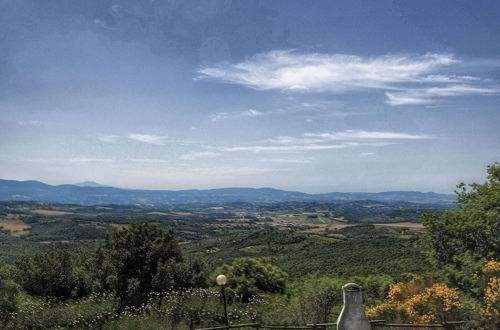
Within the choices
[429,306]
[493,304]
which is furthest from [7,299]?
[493,304]

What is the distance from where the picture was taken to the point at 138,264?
52.2 feet

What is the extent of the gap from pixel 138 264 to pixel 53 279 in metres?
5.25

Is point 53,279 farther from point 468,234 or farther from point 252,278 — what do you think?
point 468,234

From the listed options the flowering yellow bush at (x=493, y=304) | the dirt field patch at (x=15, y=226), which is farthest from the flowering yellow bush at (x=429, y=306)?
the dirt field patch at (x=15, y=226)

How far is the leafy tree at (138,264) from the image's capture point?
15438mm

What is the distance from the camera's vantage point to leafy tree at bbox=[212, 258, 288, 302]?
61.2ft

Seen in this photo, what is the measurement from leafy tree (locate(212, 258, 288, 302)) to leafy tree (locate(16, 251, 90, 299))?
6.84 metres

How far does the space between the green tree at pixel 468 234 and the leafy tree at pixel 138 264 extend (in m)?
11.2

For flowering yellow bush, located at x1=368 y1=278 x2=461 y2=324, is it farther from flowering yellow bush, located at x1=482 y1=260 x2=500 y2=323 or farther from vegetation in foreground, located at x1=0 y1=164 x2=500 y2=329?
flowering yellow bush, located at x1=482 y1=260 x2=500 y2=323

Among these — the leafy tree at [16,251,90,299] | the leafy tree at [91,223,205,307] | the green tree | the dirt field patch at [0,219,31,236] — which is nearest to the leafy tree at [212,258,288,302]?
the leafy tree at [91,223,205,307]

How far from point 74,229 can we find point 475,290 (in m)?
149

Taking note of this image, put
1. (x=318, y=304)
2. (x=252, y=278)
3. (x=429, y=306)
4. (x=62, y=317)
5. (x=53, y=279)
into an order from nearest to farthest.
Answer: (x=429, y=306) → (x=62, y=317) → (x=318, y=304) → (x=53, y=279) → (x=252, y=278)

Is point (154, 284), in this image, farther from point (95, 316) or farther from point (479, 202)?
point (479, 202)

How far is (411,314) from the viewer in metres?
10.2
